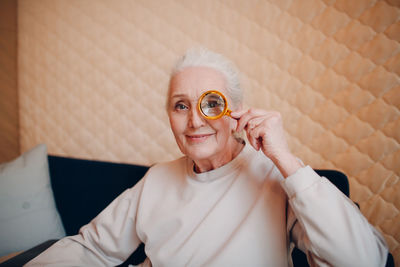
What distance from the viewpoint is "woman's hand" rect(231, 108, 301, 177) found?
2.76 feet

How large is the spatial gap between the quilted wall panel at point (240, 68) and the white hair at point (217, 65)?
1.74 ft

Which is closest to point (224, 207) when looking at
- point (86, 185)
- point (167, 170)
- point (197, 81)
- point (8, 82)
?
point (167, 170)

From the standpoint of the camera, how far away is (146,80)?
1.95 meters

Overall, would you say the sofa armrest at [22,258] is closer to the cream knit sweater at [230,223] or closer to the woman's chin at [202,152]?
the cream knit sweater at [230,223]

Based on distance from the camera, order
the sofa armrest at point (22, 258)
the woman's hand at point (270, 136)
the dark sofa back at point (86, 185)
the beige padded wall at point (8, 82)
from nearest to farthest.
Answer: the woman's hand at point (270, 136), the sofa armrest at point (22, 258), the dark sofa back at point (86, 185), the beige padded wall at point (8, 82)

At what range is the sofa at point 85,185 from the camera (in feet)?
5.46

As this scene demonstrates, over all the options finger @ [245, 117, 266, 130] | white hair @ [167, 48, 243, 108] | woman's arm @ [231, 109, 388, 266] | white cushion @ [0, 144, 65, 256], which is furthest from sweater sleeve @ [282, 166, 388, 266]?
white cushion @ [0, 144, 65, 256]

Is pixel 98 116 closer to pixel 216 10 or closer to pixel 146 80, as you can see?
pixel 146 80

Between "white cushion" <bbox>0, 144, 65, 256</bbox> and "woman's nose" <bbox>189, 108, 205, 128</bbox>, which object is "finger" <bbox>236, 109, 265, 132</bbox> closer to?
"woman's nose" <bbox>189, 108, 205, 128</bbox>

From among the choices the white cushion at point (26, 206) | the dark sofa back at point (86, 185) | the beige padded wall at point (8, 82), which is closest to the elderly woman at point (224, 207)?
the dark sofa back at point (86, 185)

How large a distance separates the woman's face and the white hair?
0.03 metres

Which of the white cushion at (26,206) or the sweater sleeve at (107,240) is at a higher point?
the sweater sleeve at (107,240)

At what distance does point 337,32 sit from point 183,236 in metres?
1.46

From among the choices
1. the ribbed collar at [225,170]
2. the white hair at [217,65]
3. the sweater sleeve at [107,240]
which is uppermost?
the white hair at [217,65]
